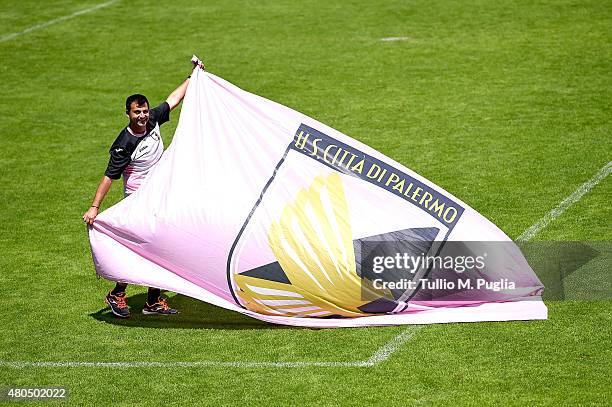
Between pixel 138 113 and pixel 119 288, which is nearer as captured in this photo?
pixel 138 113

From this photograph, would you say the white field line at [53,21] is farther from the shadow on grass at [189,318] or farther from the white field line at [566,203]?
the white field line at [566,203]

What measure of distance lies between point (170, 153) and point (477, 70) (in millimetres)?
8867

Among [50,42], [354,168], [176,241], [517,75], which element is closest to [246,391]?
[176,241]

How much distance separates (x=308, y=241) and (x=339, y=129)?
6.07 meters

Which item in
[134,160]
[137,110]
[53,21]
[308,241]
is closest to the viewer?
[308,241]

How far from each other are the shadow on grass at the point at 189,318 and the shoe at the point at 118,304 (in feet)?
0.17

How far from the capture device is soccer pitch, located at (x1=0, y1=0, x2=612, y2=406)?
8.63 meters

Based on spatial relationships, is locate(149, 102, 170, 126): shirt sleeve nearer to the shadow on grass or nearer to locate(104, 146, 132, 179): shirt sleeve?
locate(104, 146, 132, 179): shirt sleeve

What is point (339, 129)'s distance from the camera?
50.1ft

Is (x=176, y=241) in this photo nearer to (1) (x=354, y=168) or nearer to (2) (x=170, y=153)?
(2) (x=170, y=153)

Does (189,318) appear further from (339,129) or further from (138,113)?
(339,129)

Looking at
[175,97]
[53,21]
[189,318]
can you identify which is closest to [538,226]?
[189,318]

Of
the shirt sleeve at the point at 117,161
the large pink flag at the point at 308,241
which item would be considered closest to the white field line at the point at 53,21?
the shirt sleeve at the point at 117,161

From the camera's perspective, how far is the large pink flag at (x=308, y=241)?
9320mm
